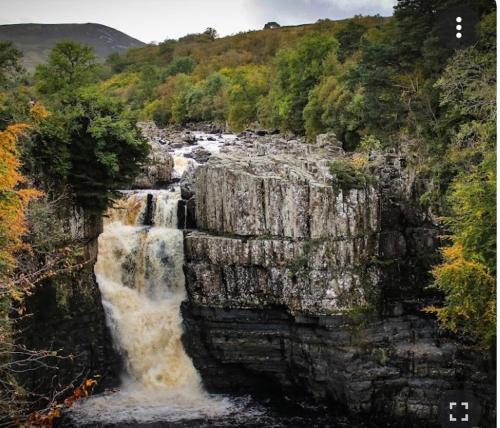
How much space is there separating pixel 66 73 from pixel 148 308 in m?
9.89

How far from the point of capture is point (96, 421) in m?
19.3

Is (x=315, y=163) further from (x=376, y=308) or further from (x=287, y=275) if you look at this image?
(x=376, y=308)

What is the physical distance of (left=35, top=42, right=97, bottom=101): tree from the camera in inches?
855

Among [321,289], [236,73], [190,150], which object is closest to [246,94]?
[236,73]

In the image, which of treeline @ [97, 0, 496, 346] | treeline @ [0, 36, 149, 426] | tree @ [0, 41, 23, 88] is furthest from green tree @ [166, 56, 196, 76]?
tree @ [0, 41, 23, 88]

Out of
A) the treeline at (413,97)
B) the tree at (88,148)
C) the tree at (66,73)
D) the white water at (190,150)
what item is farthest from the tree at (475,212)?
the white water at (190,150)

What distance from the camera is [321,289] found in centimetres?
2062

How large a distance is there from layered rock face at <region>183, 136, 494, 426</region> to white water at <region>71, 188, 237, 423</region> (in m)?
0.66

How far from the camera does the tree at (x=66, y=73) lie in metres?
21.7

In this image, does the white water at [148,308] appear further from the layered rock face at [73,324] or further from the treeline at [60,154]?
the treeline at [60,154]

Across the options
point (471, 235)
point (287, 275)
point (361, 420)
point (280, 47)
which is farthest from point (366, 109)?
point (280, 47)

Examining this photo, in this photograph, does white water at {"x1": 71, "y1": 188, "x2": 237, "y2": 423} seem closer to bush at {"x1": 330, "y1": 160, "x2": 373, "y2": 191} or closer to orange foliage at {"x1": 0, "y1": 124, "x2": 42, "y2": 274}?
orange foliage at {"x1": 0, "y1": 124, "x2": 42, "y2": 274}

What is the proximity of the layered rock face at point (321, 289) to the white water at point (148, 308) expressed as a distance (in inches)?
25.9

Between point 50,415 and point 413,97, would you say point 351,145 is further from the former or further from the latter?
point 50,415
